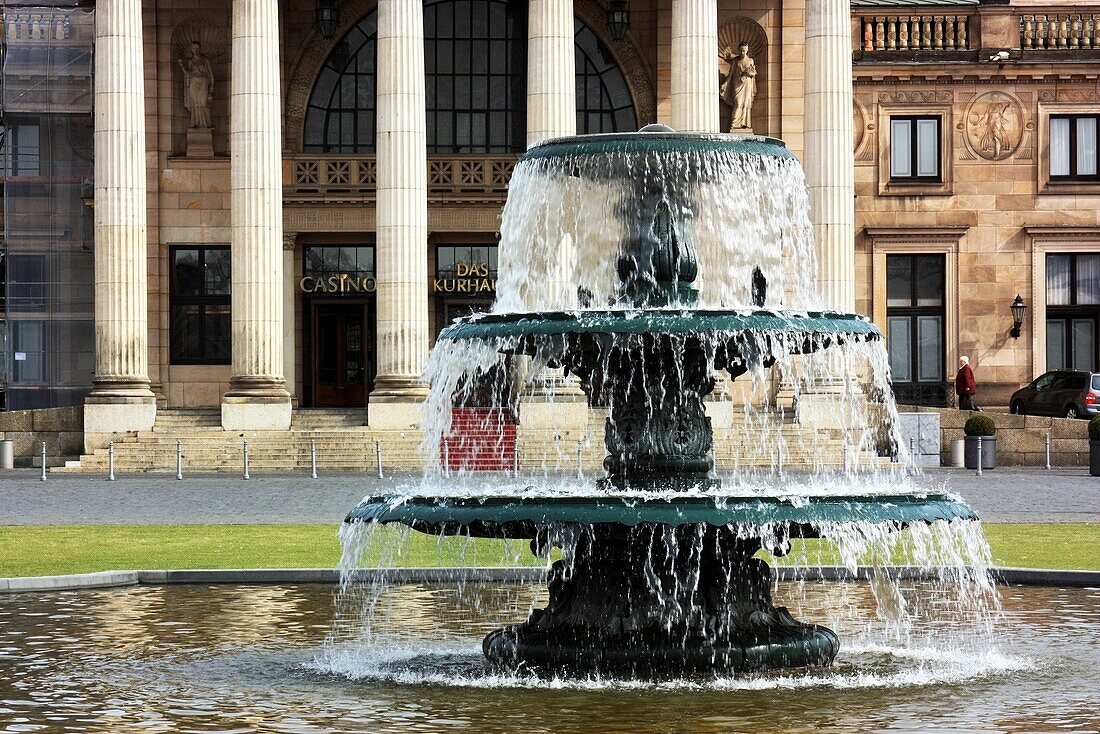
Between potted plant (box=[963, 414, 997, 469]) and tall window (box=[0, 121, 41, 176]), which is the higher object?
tall window (box=[0, 121, 41, 176])

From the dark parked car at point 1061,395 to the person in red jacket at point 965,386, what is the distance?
1806mm

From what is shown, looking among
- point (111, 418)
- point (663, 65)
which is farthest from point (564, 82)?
point (111, 418)

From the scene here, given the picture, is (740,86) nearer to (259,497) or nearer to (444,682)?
(259,497)

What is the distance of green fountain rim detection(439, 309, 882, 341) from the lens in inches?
555

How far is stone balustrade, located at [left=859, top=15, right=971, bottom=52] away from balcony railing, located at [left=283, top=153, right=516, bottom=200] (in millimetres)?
11126

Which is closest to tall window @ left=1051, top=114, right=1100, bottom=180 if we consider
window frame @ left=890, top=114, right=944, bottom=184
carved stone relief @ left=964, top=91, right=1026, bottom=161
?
carved stone relief @ left=964, top=91, right=1026, bottom=161

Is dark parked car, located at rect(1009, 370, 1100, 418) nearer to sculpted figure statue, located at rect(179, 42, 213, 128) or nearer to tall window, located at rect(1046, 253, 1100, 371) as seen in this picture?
tall window, located at rect(1046, 253, 1100, 371)

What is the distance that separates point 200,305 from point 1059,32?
25657mm

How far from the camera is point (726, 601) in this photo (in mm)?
14789

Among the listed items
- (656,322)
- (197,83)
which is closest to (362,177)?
(197,83)

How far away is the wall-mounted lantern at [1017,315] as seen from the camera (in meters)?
56.1

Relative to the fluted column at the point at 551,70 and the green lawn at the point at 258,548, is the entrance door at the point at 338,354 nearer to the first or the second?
the fluted column at the point at 551,70

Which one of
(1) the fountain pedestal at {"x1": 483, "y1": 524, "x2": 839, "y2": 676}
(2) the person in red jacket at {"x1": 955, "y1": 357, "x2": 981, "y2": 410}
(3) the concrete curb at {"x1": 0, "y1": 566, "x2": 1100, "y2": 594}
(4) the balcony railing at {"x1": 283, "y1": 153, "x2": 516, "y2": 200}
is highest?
(4) the balcony railing at {"x1": 283, "y1": 153, "x2": 516, "y2": 200}

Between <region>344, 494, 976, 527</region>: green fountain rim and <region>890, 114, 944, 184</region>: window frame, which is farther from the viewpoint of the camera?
Result: <region>890, 114, 944, 184</region>: window frame
